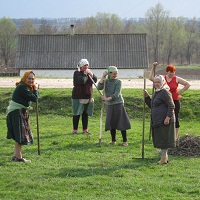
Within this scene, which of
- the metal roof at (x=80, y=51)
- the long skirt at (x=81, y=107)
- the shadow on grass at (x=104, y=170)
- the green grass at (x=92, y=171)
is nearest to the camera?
the green grass at (x=92, y=171)

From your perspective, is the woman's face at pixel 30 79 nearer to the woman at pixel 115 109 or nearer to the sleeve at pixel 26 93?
the sleeve at pixel 26 93

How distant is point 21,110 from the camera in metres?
9.56

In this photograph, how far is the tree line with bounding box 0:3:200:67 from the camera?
83.0 m

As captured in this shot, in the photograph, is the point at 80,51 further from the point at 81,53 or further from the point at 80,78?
the point at 80,78

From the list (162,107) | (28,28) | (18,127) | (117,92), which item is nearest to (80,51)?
(117,92)

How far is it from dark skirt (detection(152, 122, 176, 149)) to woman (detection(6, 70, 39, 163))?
247 centimetres

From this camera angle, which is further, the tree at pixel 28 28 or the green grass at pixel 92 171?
the tree at pixel 28 28

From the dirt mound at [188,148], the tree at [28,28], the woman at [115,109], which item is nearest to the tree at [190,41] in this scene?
the tree at [28,28]

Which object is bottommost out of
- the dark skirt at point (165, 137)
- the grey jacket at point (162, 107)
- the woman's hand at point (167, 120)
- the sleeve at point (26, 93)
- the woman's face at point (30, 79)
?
the dark skirt at point (165, 137)

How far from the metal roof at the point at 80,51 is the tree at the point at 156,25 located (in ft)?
121

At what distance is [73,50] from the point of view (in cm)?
4991

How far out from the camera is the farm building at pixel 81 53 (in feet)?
158

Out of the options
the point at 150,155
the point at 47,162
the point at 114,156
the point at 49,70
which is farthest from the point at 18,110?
the point at 49,70

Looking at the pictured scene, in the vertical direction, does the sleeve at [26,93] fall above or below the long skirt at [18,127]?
above
